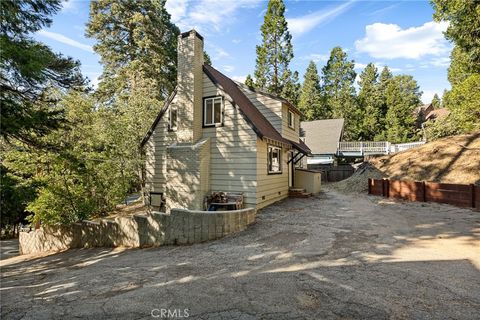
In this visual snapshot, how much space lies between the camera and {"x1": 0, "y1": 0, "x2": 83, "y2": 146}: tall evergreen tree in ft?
20.9

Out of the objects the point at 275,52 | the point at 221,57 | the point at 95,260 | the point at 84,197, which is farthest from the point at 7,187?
the point at 275,52

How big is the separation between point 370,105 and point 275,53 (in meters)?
16.9

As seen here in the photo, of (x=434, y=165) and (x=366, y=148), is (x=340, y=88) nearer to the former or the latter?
(x=366, y=148)

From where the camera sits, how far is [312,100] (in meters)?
42.0

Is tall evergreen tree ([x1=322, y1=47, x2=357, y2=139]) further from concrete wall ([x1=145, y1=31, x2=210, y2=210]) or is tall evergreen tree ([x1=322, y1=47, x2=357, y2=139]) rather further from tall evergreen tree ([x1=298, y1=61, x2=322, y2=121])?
concrete wall ([x1=145, y1=31, x2=210, y2=210])

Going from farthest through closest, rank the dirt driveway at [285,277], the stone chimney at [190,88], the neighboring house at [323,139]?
the neighboring house at [323,139]
the stone chimney at [190,88]
the dirt driveway at [285,277]

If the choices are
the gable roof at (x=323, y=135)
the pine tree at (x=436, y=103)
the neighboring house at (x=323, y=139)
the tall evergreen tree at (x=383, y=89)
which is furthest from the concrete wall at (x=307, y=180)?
the pine tree at (x=436, y=103)

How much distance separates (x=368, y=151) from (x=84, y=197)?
29.2m

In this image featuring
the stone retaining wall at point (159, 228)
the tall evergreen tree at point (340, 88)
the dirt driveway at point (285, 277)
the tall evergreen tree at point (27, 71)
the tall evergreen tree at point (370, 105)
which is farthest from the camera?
the tall evergreen tree at point (340, 88)

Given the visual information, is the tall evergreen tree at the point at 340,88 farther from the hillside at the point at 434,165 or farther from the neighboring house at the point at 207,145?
the neighboring house at the point at 207,145

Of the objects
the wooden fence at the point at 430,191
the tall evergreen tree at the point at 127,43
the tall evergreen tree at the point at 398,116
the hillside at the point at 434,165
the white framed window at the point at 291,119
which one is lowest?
Result: the wooden fence at the point at 430,191

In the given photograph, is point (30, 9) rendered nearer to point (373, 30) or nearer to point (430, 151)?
point (373, 30)

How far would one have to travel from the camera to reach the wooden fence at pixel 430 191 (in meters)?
10.2

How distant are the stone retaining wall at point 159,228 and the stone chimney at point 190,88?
421 cm
